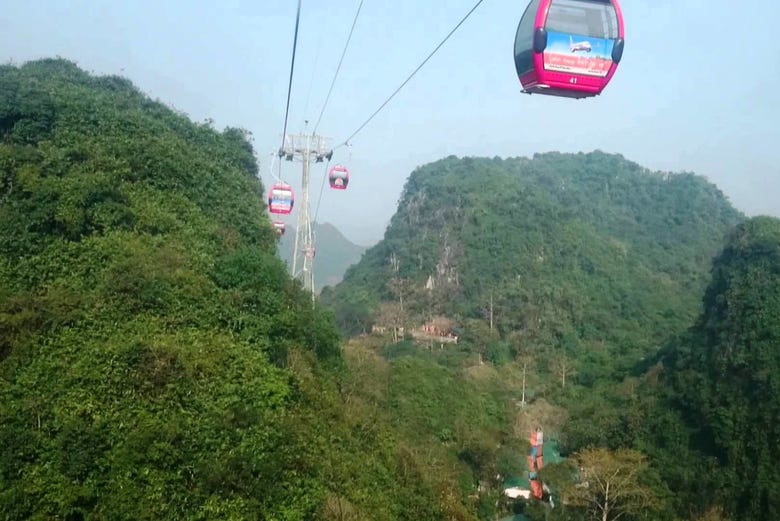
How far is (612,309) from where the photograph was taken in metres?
43.9

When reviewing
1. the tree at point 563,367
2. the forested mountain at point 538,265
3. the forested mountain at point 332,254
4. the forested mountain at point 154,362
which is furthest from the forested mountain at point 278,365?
the forested mountain at point 332,254

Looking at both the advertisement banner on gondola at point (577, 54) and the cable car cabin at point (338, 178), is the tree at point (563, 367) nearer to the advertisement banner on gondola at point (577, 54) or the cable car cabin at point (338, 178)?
the cable car cabin at point (338, 178)

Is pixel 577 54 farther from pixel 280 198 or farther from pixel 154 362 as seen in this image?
pixel 280 198

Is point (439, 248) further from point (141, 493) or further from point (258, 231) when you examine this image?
point (141, 493)

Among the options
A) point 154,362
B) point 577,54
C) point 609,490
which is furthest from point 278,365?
point 609,490

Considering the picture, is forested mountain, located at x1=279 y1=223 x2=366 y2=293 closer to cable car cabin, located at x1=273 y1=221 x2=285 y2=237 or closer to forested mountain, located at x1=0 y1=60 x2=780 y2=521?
forested mountain, located at x1=0 y1=60 x2=780 y2=521

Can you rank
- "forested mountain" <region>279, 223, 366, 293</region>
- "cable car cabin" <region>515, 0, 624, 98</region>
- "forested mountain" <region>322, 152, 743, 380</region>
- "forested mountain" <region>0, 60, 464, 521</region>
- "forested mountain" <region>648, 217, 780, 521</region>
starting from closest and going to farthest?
"cable car cabin" <region>515, 0, 624, 98</region>, "forested mountain" <region>0, 60, 464, 521</region>, "forested mountain" <region>648, 217, 780, 521</region>, "forested mountain" <region>322, 152, 743, 380</region>, "forested mountain" <region>279, 223, 366, 293</region>

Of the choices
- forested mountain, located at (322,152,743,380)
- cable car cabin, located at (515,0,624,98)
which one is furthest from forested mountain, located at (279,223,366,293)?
cable car cabin, located at (515,0,624,98)

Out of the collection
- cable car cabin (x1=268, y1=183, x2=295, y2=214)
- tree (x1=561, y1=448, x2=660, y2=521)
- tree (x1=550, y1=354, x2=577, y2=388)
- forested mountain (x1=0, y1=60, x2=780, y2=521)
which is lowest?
tree (x1=561, y1=448, x2=660, y2=521)

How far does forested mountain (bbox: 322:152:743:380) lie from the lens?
40.1 meters

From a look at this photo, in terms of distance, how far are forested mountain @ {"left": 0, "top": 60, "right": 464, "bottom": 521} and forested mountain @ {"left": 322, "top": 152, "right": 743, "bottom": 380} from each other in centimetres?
2539

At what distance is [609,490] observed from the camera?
18562 millimetres

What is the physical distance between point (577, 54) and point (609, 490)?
15487 millimetres

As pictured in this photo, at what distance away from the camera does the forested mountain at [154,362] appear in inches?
301
